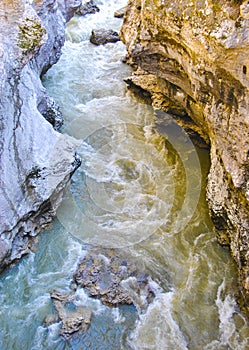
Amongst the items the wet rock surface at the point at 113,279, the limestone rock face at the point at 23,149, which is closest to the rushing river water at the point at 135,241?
the wet rock surface at the point at 113,279

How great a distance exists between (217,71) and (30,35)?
2.78 metres

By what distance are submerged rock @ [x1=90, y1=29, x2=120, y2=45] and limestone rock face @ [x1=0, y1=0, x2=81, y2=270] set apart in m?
6.21

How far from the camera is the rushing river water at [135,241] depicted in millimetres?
4938

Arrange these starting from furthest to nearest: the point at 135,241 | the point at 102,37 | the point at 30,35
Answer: the point at 102,37, the point at 135,241, the point at 30,35

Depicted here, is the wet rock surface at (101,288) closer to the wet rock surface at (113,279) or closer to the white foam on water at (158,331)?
the wet rock surface at (113,279)

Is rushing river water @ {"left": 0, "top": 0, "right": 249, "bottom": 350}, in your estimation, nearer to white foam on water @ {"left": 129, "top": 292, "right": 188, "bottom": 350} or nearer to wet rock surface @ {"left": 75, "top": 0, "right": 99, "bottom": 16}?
white foam on water @ {"left": 129, "top": 292, "right": 188, "bottom": 350}

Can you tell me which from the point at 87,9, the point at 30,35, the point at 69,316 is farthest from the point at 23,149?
the point at 87,9

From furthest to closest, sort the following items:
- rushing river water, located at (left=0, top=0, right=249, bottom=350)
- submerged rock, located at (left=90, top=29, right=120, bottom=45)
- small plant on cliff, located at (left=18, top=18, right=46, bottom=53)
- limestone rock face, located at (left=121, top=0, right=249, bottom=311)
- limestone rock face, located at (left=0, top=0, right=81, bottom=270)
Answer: submerged rock, located at (left=90, top=29, right=120, bottom=45)
small plant on cliff, located at (left=18, top=18, right=46, bottom=53)
limestone rock face, located at (left=0, top=0, right=81, bottom=270)
rushing river water, located at (left=0, top=0, right=249, bottom=350)
limestone rock face, located at (left=121, top=0, right=249, bottom=311)

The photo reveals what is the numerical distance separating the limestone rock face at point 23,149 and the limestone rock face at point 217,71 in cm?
185

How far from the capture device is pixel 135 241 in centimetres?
608

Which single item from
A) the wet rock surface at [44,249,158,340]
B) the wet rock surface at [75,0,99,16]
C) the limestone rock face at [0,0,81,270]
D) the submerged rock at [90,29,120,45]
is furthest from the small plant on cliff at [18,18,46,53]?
the wet rock surface at [75,0,99,16]

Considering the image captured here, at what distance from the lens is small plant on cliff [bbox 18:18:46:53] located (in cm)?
523

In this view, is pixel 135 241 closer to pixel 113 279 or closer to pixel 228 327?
pixel 113 279

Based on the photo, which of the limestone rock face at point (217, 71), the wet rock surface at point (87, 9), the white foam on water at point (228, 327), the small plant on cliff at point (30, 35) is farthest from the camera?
the wet rock surface at point (87, 9)
